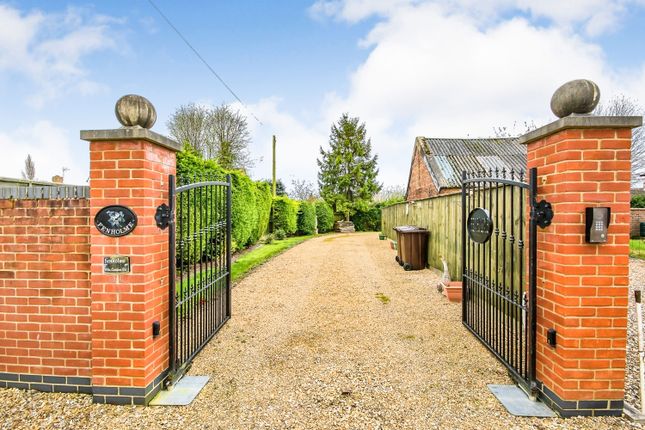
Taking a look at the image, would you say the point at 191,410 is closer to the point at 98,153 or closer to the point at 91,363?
the point at 91,363

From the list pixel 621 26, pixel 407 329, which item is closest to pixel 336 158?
pixel 621 26

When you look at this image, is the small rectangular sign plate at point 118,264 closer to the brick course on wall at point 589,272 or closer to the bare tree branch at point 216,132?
the brick course on wall at point 589,272

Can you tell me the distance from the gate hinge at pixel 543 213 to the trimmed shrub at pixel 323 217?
22.7 metres

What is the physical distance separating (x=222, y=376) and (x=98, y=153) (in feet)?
7.37

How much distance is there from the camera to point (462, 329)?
4.17 m

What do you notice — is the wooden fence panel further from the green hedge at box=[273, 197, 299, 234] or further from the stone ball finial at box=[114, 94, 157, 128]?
the green hedge at box=[273, 197, 299, 234]

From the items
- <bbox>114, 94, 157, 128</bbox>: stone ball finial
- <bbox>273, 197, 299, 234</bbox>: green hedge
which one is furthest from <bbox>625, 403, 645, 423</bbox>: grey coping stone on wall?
<bbox>273, 197, 299, 234</bbox>: green hedge

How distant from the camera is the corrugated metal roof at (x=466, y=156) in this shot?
50.3ft

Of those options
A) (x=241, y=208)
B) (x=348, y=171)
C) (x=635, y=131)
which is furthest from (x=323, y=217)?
(x=635, y=131)

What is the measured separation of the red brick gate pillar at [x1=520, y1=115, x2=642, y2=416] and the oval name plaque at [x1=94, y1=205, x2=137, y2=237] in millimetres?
3228

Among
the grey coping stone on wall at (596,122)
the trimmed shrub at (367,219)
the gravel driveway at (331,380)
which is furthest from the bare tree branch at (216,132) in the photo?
the grey coping stone on wall at (596,122)

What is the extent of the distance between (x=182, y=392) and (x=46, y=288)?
1461 millimetres

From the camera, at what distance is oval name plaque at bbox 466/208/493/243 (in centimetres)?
318

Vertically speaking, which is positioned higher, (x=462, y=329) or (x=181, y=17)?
(x=181, y=17)
